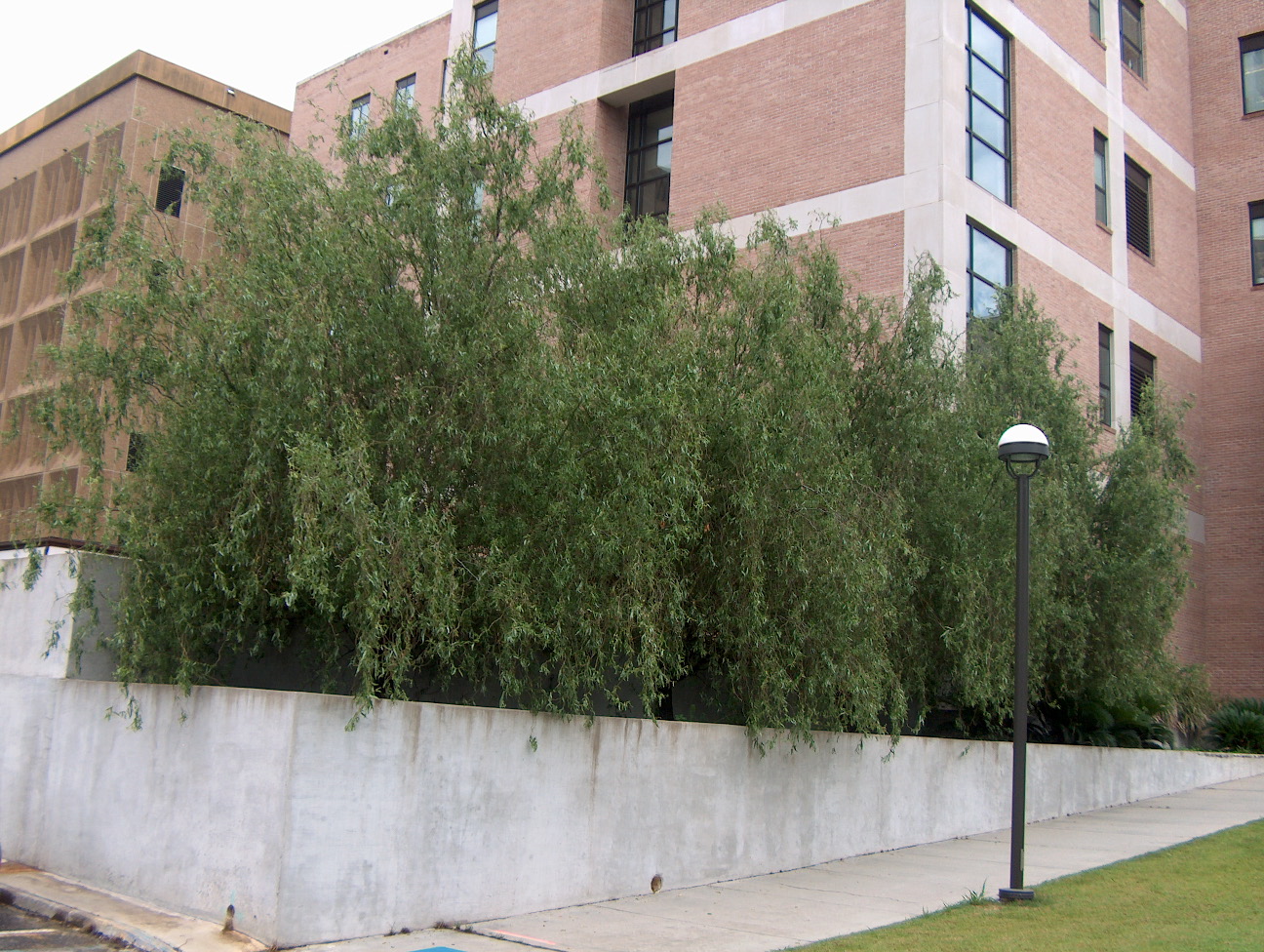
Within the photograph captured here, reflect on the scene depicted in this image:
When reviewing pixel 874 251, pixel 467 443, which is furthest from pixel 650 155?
pixel 467 443

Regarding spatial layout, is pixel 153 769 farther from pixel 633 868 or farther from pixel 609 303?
pixel 609 303

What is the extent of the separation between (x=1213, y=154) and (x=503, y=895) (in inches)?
1080

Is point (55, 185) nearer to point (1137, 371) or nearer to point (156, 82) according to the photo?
point (156, 82)

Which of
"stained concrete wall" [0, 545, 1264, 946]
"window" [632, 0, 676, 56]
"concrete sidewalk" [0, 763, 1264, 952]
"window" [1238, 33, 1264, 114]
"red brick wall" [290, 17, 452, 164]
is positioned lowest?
"concrete sidewalk" [0, 763, 1264, 952]

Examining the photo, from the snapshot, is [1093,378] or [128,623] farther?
[1093,378]

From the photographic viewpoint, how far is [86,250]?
1024 centimetres

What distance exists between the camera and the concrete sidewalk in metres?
7.87

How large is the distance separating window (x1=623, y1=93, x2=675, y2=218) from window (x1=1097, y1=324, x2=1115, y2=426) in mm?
9466

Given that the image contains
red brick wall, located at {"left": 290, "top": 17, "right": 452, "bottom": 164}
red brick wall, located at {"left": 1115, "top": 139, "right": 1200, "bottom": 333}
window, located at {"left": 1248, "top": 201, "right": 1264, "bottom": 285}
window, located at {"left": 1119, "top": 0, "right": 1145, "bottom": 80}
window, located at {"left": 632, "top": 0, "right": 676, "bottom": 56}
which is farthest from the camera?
red brick wall, located at {"left": 290, "top": 17, "right": 452, "bottom": 164}

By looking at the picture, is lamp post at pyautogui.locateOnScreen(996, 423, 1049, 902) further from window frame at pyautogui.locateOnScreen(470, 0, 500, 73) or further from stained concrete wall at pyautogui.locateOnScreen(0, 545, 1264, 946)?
window frame at pyautogui.locateOnScreen(470, 0, 500, 73)

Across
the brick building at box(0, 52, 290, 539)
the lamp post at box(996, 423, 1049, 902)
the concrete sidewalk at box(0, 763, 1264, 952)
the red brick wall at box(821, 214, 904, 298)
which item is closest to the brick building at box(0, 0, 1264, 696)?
the red brick wall at box(821, 214, 904, 298)

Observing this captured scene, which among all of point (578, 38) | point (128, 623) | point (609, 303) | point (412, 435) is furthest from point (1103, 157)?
point (128, 623)

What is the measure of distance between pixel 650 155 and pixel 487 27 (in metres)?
6.43

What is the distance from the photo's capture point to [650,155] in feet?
81.3
